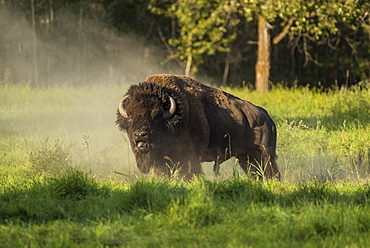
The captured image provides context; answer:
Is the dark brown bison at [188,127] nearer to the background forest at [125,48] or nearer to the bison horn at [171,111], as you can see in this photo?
the bison horn at [171,111]

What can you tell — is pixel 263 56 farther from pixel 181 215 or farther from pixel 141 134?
pixel 181 215

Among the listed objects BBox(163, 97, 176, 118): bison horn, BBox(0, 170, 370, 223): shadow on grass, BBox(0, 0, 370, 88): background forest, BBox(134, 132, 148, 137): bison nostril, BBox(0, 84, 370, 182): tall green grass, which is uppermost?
BBox(163, 97, 176, 118): bison horn

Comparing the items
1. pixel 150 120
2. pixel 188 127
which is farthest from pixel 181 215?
pixel 188 127

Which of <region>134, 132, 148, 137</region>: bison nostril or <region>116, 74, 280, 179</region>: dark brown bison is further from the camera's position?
<region>116, 74, 280, 179</region>: dark brown bison

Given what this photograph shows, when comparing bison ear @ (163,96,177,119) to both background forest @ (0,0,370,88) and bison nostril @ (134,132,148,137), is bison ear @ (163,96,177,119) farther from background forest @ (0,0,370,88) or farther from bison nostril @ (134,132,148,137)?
background forest @ (0,0,370,88)

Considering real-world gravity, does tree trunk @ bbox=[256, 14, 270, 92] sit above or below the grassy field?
below

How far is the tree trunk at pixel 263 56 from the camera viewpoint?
73.5 feet

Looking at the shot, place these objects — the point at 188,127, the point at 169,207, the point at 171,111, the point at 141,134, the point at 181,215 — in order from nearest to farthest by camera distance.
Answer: the point at 181,215 → the point at 169,207 → the point at 141,134 → the point at 171,111 → the point at 188,127

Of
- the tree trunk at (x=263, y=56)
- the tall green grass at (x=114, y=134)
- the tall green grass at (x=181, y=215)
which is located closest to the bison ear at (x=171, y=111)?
the tall green grass at (x=114, y=134)

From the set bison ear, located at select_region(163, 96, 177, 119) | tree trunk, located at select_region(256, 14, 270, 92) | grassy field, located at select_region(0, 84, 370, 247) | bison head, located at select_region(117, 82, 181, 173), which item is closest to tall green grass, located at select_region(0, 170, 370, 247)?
grassy field, located at select_region(0, 84, 370, 247)

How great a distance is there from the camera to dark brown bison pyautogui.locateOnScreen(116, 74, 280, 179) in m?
7.60

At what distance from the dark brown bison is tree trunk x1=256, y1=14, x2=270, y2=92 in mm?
13452

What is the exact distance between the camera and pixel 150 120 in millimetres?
7527

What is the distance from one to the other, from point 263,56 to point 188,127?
15226mm
